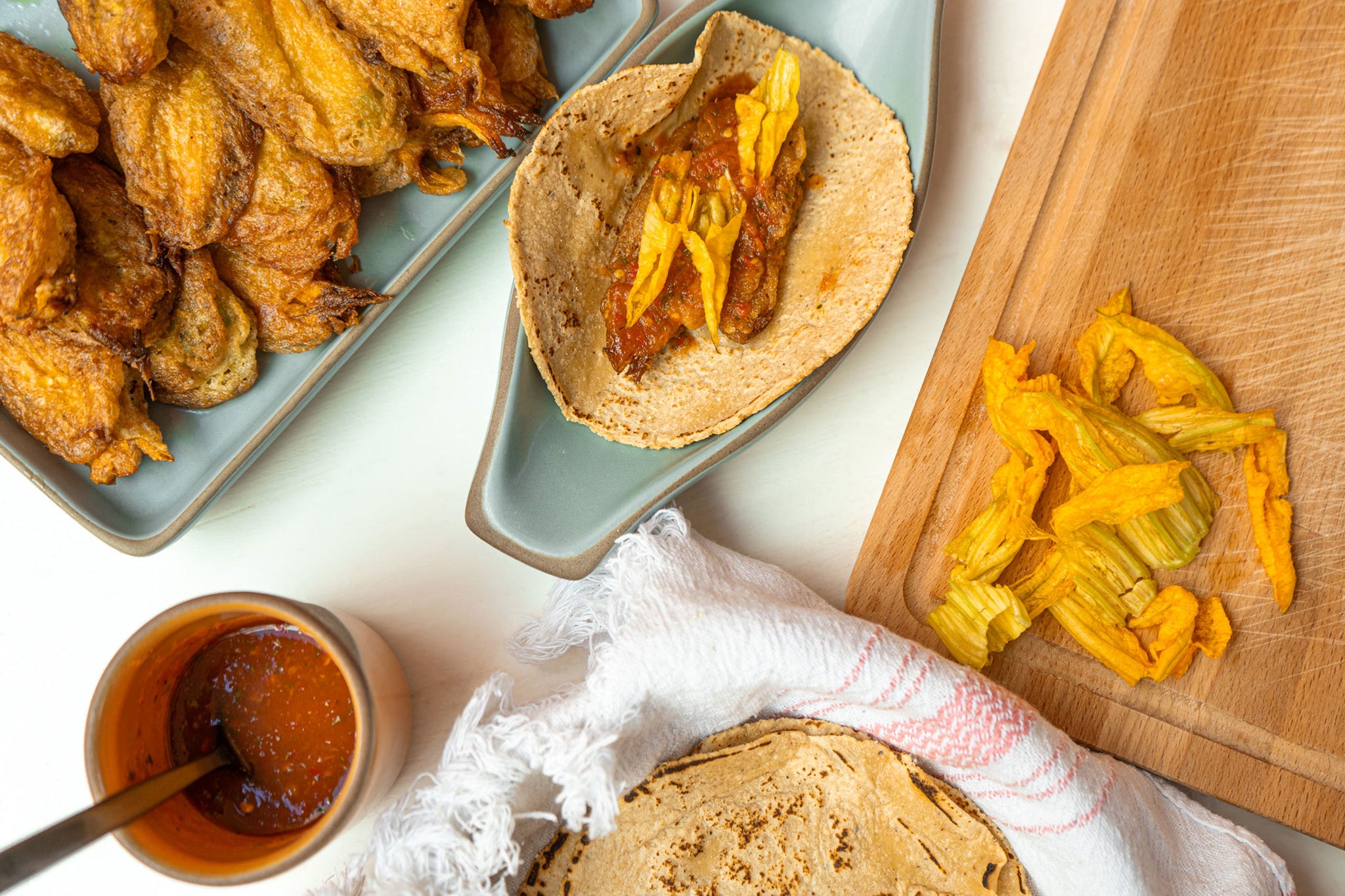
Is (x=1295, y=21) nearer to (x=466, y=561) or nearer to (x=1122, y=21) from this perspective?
(x=1122, y=21)

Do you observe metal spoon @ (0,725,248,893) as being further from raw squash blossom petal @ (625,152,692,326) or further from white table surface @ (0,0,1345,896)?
raw squash blossom petal @ (625,152,692,326)

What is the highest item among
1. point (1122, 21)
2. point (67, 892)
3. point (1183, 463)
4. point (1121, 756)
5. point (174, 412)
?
point (1122, 21)

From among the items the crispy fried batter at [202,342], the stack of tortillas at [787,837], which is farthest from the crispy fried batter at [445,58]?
the stack of tortillas at [787,837]

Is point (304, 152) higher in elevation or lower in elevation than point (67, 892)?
higher

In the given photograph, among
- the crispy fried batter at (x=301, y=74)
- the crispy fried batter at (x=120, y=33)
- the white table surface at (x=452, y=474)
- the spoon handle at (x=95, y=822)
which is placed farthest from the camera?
the white table surface at (x=452, y=474)

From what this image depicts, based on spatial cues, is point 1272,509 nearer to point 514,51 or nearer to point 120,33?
point 514,51

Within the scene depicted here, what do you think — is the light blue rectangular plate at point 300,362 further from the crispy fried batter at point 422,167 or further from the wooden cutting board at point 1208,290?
the wooden cutting board at point 1208,290

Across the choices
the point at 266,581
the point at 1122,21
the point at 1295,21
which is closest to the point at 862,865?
the point at 266,581

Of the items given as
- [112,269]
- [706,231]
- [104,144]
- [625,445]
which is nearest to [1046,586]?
[625,445]
